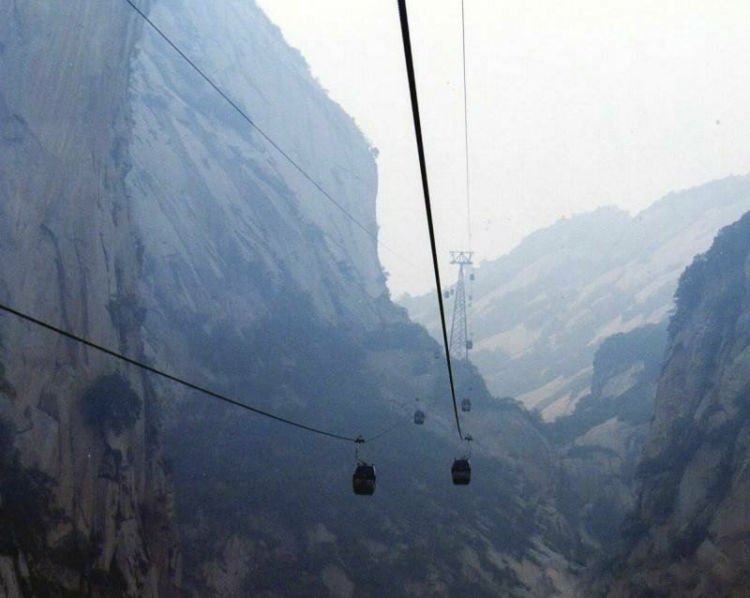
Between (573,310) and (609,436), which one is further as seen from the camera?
(573,310)

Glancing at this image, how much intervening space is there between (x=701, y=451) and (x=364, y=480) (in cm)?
2664

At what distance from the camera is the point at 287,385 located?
203 ft

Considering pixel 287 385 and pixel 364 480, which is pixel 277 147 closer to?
pixel 287 385

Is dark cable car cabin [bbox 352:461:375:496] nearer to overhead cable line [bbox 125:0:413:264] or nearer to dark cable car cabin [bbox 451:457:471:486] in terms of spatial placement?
dark cable car cabin [bbox 451:457:471:486]

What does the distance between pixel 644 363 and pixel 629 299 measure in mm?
77726

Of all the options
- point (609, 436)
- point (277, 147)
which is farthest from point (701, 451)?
point (277, 147)

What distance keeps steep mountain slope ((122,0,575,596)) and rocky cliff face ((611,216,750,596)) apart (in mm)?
13296

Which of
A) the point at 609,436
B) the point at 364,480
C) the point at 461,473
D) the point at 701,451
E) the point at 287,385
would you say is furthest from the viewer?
the point at 609,436

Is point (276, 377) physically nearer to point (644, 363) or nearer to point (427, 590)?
point (427, 590)

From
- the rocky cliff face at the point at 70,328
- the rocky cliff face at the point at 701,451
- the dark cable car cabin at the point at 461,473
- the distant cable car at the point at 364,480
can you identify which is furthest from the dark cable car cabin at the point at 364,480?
the rocky cliff face at the point at 701,451

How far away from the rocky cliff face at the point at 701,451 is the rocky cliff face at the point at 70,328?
24.3 meters

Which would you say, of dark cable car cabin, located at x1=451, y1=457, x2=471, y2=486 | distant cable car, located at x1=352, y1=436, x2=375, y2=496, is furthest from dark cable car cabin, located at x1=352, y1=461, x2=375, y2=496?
dark cable car cabin, located at x1=451, y1=457, x2=471, y2=486

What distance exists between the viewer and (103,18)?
3425cm

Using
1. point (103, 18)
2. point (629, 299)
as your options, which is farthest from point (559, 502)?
point (629, 299)
